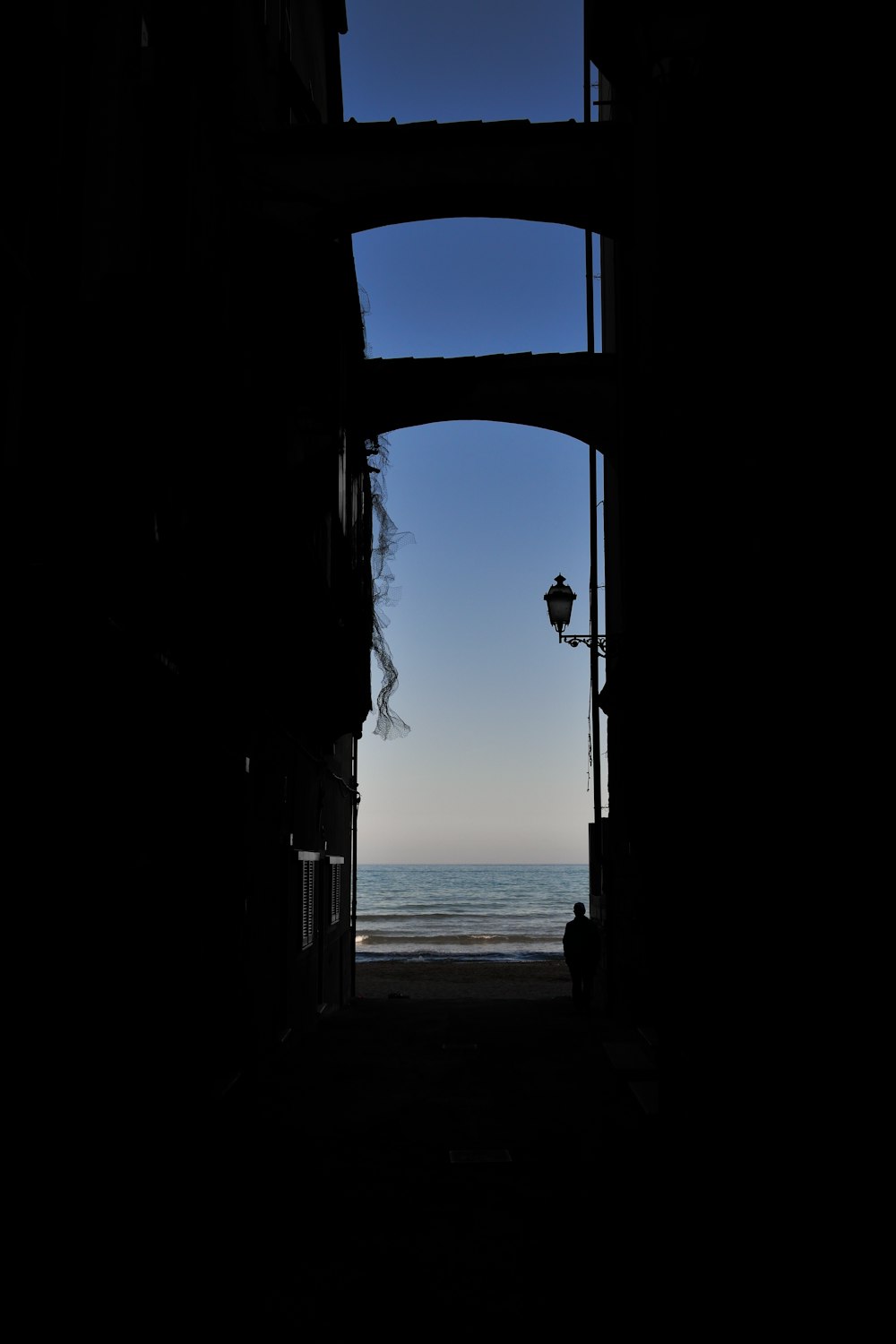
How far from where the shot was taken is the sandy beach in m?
27.4

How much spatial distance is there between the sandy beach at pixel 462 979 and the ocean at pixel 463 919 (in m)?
2.82

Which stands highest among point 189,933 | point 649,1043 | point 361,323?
point 361,323

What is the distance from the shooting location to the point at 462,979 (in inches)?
1346

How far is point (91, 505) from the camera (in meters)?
4.87

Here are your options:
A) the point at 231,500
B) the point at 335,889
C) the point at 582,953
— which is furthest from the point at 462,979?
the point at 231,500

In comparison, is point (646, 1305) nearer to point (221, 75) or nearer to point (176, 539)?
point (176, 539)

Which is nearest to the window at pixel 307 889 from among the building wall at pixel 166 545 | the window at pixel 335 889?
the building wall at pixel 166 545

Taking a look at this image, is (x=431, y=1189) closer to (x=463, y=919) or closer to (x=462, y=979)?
(x=462, y=979)

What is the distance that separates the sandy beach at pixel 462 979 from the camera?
27.4 metres

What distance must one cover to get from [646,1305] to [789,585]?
9.97 ft

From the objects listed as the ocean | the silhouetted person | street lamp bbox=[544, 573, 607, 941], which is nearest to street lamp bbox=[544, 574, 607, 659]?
street lamp bbox=[544, 573, 607, 941]

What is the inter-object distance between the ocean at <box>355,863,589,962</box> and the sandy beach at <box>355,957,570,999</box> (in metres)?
2.82

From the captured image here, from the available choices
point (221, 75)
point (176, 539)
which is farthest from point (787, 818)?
point (221, 75)

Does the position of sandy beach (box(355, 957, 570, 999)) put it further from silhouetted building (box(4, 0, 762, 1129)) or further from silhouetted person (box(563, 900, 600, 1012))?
silhouetted building (box(4, 0, 762, 1129))
